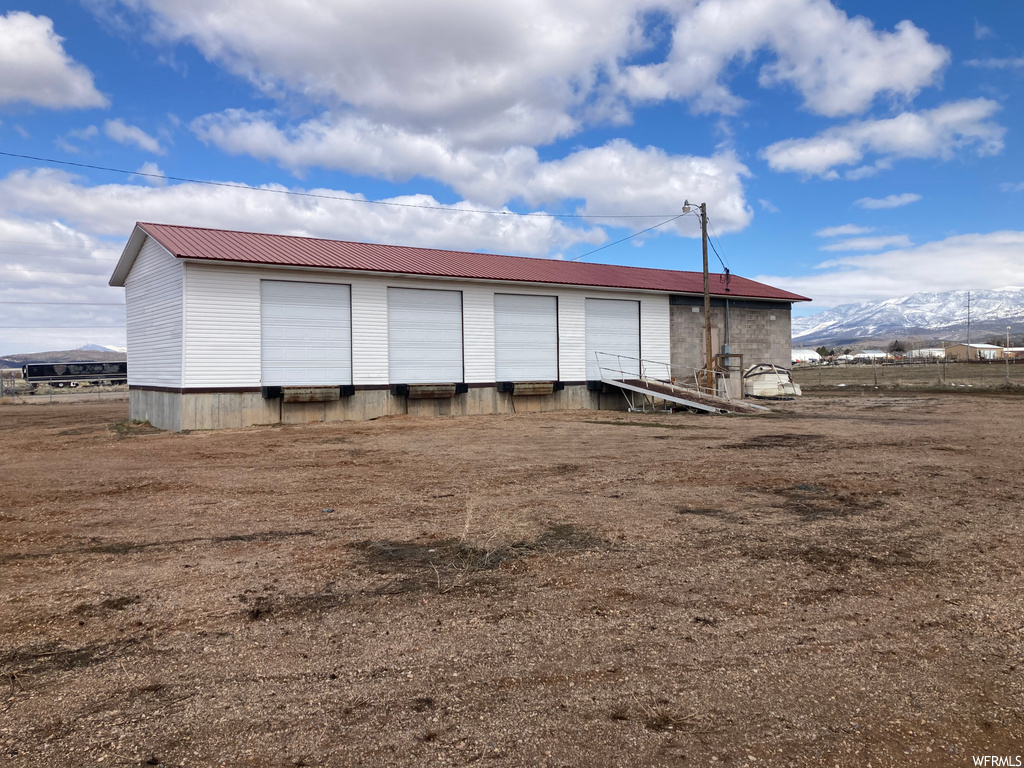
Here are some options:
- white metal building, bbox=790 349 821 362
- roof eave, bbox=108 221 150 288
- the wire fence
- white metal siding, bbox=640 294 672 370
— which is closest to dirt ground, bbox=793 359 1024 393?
the wire fence

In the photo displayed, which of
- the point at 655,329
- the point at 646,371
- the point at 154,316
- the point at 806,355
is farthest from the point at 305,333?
the point at 806,355

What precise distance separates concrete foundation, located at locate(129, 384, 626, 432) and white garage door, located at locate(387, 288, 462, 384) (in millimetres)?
814

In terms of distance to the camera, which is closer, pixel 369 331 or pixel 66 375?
pixel 369 331

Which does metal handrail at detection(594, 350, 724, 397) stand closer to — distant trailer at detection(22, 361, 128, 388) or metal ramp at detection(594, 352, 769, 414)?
metal ramp at detection(594, 352, 769, 414)

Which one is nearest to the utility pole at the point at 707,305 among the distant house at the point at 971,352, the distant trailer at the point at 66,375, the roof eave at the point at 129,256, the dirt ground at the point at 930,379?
the dirt ground at the point at 930,379

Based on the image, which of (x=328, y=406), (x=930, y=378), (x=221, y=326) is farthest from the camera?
(x=930, y=378)

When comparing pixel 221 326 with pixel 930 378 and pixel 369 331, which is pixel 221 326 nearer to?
pixel 369 331

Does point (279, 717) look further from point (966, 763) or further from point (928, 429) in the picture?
point (928, 429)

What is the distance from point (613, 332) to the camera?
26.1 m

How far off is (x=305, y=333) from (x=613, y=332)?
1188 centimetres

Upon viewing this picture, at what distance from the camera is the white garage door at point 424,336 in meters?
21.5

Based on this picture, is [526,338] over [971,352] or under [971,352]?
under

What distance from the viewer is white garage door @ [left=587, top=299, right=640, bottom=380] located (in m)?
25.6

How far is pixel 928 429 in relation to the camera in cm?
1502
